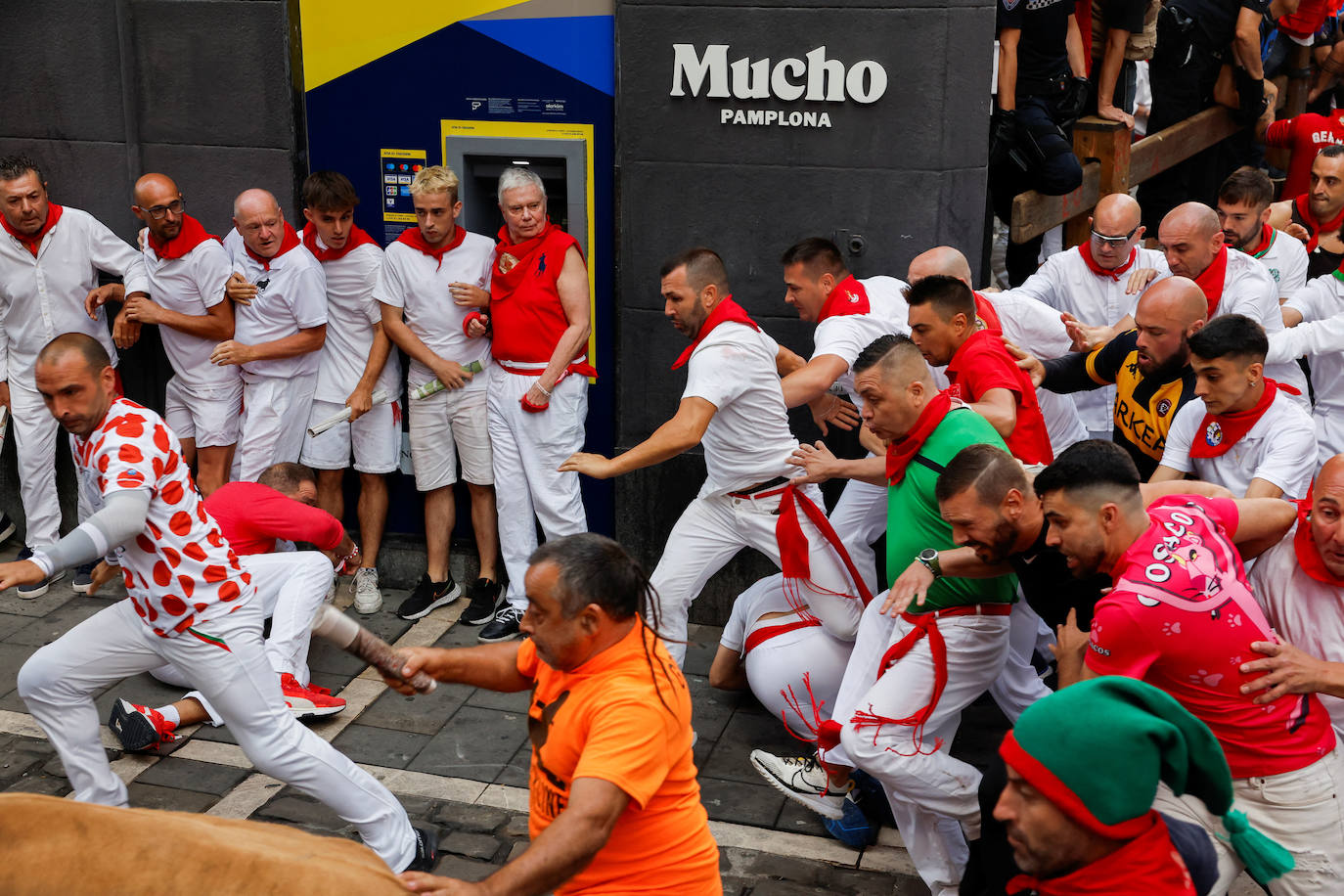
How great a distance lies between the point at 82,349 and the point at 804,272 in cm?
332

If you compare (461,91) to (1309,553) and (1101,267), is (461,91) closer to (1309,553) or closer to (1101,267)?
(1101,267)

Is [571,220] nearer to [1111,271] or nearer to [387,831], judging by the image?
[1111,271]

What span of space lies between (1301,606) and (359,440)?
5.22 metres

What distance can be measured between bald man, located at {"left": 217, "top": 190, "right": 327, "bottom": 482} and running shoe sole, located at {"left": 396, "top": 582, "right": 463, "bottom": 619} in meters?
1.15

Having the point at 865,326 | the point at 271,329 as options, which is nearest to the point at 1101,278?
the point at 865,326

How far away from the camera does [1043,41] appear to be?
318 inches

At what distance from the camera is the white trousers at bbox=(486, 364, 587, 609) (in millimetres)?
7305

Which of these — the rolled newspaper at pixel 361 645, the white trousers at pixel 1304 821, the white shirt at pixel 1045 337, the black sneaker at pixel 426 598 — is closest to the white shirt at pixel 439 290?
the black sneaker at pixel 426 598

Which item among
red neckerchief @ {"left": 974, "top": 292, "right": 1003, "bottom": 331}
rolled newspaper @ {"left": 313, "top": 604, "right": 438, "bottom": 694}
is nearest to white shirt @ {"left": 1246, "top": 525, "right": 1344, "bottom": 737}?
red neckerchief @ {"left": 974, "top": 292, "right": 1003, "bottom": 331}

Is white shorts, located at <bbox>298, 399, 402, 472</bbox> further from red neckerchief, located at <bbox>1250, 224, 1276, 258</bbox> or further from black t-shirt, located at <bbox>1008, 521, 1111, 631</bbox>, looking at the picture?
red neckerchief, located at <bbox>1250, 224, 1276, 258</bbox>

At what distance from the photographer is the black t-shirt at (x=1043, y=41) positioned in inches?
315

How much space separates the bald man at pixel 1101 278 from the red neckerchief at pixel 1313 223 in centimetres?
128

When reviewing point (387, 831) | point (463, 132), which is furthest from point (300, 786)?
point (463, 132)

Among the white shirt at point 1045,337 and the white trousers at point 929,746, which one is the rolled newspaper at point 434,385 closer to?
the white shirt at point 1045,337
